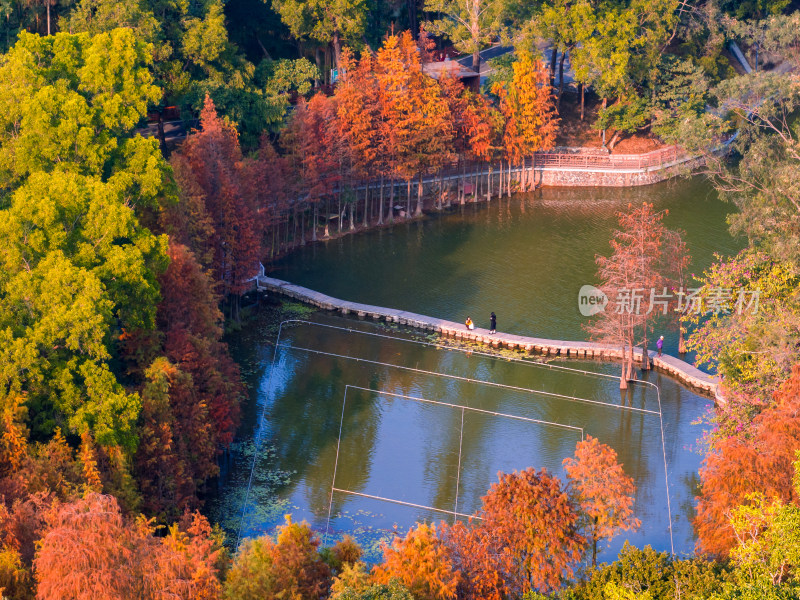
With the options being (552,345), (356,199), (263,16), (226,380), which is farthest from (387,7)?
(226,380)

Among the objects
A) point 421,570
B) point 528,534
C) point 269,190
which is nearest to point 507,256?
point 269,190

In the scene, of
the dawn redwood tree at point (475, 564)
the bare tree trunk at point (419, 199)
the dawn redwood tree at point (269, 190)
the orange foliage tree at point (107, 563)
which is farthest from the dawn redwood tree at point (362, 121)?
the orange foliage tree at point (107, 563)

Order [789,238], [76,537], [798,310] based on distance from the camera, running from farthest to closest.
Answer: [789,238] → [798,310] → [76,537]

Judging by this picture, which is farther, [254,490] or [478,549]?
[254,490]

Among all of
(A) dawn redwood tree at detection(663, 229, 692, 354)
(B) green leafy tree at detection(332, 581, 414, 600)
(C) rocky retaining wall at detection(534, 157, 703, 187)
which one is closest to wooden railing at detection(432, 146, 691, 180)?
(C) rocky retaining wall at detection(534, 157, 703, 187)

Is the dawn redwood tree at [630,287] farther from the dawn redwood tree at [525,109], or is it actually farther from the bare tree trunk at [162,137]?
the bare tree trunk at [162,137]

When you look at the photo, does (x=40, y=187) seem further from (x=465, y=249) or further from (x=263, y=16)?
(x=263, y=16)
